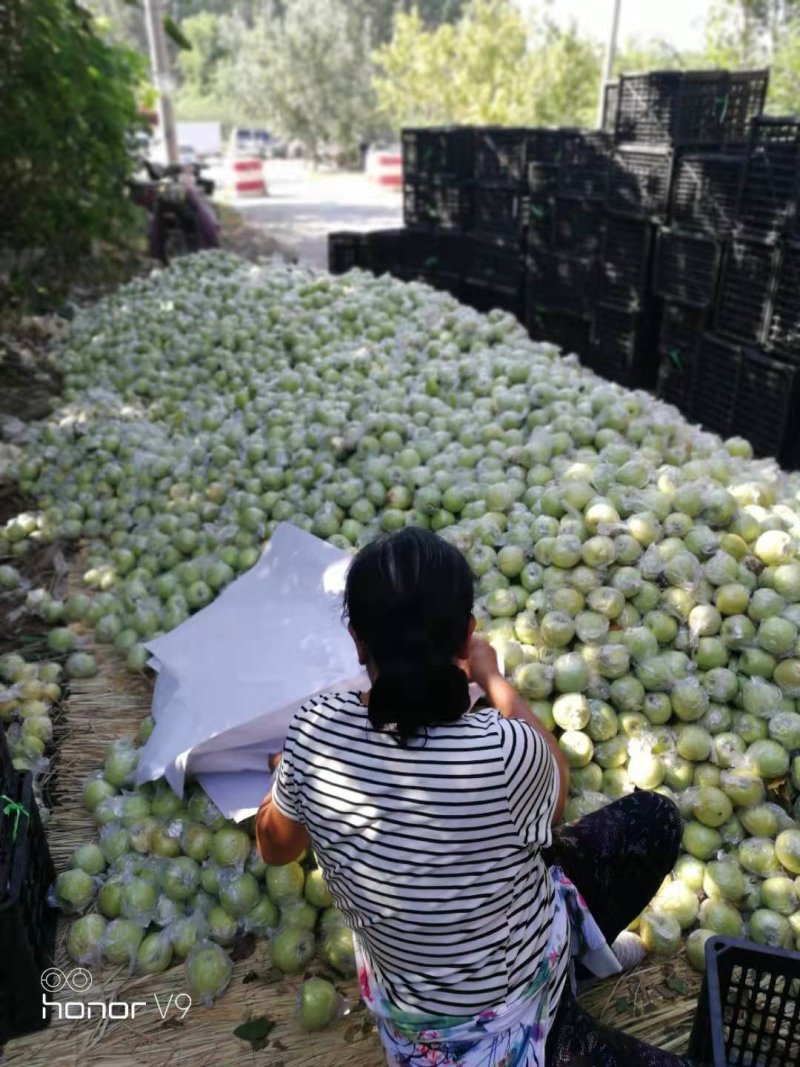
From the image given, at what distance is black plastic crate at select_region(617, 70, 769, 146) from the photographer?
593cm

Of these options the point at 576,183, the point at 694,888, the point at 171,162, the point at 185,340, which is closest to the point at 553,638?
the point at 694,888

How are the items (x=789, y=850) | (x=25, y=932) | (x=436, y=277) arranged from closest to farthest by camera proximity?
(x=25, y=932), (x=789, y=850), (x=436, y=277)

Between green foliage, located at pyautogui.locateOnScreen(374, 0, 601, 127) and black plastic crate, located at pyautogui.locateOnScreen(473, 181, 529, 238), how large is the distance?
40.6ft

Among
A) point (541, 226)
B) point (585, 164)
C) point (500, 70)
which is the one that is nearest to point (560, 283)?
point (541, 226)

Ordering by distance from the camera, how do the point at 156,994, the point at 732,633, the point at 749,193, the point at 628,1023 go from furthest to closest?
1. the point at 749,193
2. the point at 732,633
3. the point at 156,994
4. the point at 628,1023

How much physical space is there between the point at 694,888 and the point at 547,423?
2015 millimetres

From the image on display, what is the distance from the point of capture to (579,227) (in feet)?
22.1

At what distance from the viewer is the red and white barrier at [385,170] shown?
27500 millimetres

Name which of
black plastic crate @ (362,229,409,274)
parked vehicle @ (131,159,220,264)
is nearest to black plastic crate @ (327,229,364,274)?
black plastic crate @ (362,229,409,274)

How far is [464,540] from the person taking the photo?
10.1ft

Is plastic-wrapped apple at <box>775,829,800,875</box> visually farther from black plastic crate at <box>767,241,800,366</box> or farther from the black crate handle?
black plastic crate at <box>767,241,800,366</box>

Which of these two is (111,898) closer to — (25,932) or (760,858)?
(25,932)

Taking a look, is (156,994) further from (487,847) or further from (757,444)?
(757,444)

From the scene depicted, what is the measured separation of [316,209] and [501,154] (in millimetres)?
16268
